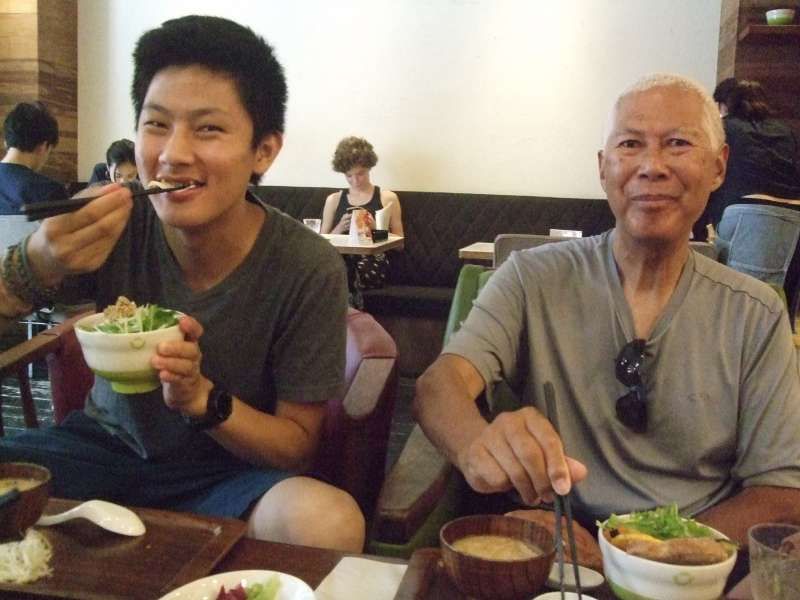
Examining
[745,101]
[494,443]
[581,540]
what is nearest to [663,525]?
[494,443]

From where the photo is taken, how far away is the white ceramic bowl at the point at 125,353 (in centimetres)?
106

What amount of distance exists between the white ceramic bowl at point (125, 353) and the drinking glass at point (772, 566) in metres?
0.80

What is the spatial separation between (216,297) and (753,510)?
106 cm

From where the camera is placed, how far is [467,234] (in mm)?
5629

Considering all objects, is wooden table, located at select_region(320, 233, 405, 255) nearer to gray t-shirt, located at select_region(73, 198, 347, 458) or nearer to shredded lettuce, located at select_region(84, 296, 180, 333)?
gray t-shirt, located at select_region(73, 198, 347, 458)

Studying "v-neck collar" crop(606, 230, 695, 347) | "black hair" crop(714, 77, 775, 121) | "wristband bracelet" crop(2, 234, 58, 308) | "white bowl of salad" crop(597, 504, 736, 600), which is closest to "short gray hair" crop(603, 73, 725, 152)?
"v-neck collar" crop(606, 230, 695, 347)

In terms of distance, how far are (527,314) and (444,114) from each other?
4395 millimetres

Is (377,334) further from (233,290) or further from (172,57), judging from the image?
(172,57)

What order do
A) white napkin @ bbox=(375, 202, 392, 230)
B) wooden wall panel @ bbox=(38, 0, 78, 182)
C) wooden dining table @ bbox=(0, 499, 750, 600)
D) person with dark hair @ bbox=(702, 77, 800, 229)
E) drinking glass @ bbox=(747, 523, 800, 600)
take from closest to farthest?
drinking glass @ bbox=(747, 523, 800, 600) < wooden dining table @ bbox=(0, 499, 750, 600) < person with dark hair @ bbox=(702, 77, 800, 229) < white napkin @ bbox=(375, 202, 392, 230) < wooden wall panel @ bbox=(38, 0, 78, 182)

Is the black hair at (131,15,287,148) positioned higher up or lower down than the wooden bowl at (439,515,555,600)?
higher up

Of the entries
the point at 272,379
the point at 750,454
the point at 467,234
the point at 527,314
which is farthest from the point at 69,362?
the point at 467,234

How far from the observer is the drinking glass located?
75cm

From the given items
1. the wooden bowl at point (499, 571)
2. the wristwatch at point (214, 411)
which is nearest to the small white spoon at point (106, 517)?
the wristwatch at point (214, 411)

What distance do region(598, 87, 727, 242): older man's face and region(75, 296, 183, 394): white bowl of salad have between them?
2.99 ft
